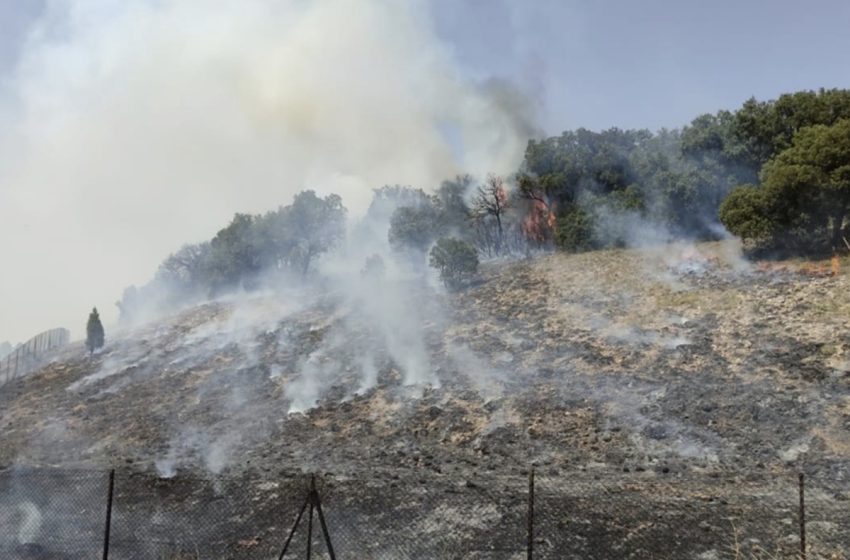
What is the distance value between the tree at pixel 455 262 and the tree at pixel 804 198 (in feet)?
45.3

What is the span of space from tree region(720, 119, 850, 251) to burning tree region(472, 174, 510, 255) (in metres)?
20.6

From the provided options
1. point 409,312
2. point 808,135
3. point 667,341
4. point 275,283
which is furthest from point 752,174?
point 275,283

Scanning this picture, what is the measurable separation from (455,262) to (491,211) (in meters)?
13.4

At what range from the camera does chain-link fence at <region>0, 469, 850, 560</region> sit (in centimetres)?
1373

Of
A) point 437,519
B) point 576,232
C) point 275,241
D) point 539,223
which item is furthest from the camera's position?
point 275,241

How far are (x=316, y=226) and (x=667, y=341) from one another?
111 ft

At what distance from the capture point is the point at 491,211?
170ft

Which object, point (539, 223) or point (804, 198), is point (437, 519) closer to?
point (804, 198)

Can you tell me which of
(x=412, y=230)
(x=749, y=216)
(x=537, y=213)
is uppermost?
(x=537, y=213)

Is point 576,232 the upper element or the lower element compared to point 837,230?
upper

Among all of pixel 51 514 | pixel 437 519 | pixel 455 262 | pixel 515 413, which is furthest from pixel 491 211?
pixel 51 514

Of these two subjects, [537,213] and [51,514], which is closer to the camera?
[51,514]

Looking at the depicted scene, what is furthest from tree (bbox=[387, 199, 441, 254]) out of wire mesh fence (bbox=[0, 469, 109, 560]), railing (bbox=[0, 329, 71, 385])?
wire mesh fence (bbox=[0, 469, 109, 560])

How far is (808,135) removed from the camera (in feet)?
108
